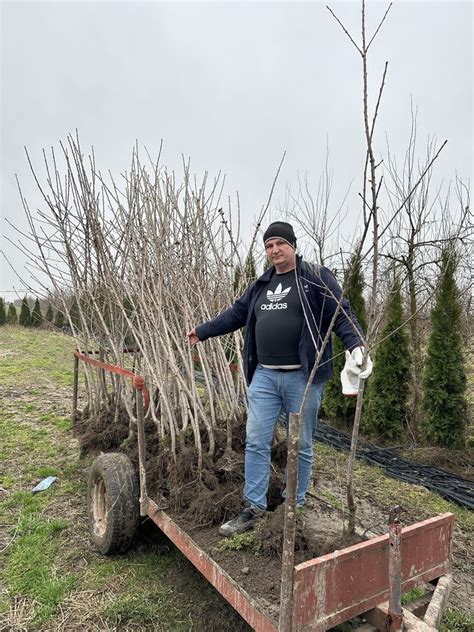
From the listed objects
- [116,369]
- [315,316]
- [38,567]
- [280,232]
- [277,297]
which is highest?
[280,232]

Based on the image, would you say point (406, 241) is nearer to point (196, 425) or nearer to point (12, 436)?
point (196, 425)

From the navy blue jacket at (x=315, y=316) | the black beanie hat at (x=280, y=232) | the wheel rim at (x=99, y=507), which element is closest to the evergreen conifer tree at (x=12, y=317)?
the wheel rim at (x=99, y=507)

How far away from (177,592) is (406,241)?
5.78 m

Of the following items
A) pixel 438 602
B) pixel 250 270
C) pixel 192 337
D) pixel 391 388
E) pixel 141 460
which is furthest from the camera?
pixel 391 388

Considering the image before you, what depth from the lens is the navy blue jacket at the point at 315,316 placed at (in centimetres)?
231

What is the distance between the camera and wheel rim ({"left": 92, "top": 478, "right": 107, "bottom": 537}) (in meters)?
3.03

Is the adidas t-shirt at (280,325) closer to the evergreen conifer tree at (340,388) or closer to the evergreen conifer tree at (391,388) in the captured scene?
the evergreen conifer tree at (391,388)

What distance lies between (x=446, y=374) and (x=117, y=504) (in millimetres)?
4777

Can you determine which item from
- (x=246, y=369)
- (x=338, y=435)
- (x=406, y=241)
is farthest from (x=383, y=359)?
(x=246, y=369)

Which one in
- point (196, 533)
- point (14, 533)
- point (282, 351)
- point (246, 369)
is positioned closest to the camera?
point (196, 533)

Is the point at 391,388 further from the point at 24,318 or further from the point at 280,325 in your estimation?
the point at 24,318

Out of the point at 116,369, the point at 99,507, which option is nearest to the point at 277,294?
the point at 116,369

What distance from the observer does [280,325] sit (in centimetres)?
251

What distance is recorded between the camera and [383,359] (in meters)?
6.52
